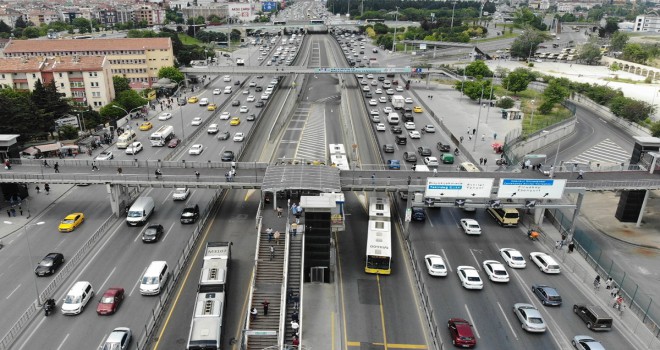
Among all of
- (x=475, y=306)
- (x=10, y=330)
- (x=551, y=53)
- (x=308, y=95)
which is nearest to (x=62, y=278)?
(x=10, y=330)

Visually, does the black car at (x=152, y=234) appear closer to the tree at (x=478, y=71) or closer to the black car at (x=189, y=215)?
the black car at (x=189, y=215)

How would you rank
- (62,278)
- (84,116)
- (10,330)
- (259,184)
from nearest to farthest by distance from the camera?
(10,330) < (62,278) < (259,184) < (84,116)

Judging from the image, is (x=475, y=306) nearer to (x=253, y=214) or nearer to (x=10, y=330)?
(x=253, y=214)

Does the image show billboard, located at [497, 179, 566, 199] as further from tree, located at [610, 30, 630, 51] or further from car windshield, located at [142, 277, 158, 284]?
tree, located at [610, 30, 630, 51]

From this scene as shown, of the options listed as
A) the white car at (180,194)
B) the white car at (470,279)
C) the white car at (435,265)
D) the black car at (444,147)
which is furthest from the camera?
the black car at (444,147)

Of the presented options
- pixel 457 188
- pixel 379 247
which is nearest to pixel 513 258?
pixel 457 188

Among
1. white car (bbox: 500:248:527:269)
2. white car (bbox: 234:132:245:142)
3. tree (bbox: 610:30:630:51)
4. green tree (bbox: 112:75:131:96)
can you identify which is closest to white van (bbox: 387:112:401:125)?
white car (bbox: 234:132:245:142)

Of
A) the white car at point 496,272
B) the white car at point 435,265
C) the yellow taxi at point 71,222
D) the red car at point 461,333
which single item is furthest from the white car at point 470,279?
the yellow taxi at point 71,222

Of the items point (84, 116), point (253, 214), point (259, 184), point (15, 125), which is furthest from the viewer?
point (84, 116)
